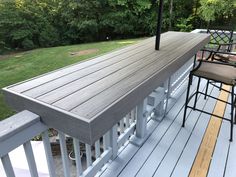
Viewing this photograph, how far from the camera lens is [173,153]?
1.93m

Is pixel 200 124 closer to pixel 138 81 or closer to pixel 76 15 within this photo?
pixel 138 81

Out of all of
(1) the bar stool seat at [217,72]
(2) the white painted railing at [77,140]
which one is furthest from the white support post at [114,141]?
(1) the bar stool seat at [217,72]

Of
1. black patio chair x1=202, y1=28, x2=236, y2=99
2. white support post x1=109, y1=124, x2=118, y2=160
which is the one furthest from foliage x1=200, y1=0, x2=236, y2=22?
white support post x1=109, y1=124, x2=118, y2=160

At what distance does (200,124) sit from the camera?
2.34m

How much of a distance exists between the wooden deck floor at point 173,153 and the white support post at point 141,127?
0.17ft

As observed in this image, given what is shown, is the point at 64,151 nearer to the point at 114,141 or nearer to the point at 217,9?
the point at 114,141

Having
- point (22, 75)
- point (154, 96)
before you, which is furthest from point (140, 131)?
point (22, 75)

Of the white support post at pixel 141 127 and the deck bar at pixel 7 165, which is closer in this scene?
the deck bar at pixel 7 165

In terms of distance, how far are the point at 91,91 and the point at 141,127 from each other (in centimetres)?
97

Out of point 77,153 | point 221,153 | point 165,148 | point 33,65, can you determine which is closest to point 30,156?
point 77,153

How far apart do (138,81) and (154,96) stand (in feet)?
2.49

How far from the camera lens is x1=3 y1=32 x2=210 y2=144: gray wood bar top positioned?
0.99 metres

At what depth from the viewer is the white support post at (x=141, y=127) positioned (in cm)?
195

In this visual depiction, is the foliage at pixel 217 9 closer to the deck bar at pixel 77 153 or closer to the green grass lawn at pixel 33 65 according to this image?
the green grass lawn at pixel 33 65
